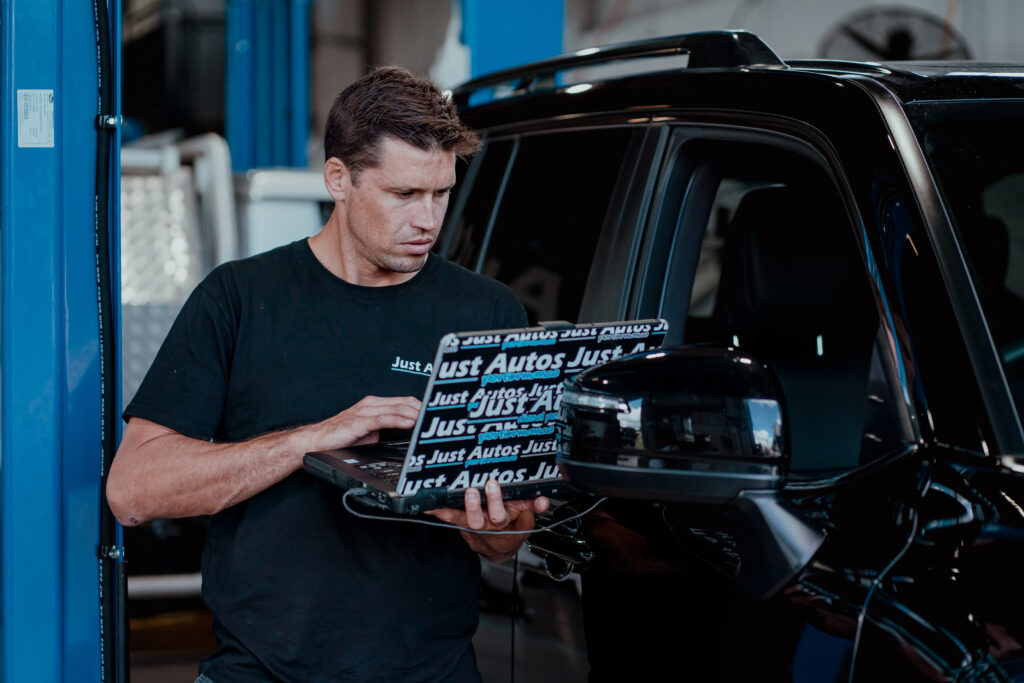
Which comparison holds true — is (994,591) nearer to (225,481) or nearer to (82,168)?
(225,481)

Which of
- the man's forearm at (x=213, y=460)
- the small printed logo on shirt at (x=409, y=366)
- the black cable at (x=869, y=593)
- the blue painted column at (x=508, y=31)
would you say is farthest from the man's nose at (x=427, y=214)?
the blue painted column at (x=508, y=31)

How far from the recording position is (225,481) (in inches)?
78.5

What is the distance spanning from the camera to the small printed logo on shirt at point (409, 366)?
215cm

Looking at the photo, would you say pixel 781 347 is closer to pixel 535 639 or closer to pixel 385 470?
pixel 535 639

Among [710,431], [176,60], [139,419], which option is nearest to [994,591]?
[710,431]

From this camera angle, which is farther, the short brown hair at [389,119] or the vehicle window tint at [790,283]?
the vehicle window tint at [790,283]

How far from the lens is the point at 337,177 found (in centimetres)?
224

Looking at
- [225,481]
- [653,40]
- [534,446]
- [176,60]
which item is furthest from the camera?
[176,60]

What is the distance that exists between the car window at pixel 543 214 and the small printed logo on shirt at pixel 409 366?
0.50 meters

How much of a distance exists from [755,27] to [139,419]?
386 inches

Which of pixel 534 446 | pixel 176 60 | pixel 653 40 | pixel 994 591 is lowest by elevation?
pixel 994 591

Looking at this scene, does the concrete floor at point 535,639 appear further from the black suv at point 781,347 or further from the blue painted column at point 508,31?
the blue painted column at point 508,31

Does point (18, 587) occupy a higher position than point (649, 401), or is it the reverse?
point (649, 401)

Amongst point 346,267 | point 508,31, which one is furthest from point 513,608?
point 508,31
